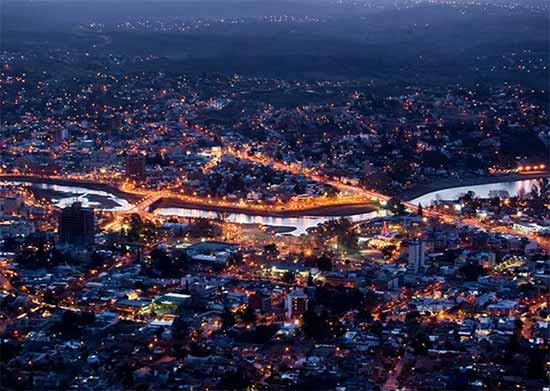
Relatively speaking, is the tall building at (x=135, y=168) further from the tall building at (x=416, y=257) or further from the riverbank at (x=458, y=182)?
the tall building at (x=416, y=257)

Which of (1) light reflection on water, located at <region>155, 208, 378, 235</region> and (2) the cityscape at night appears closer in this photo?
(2) the cityscape at night

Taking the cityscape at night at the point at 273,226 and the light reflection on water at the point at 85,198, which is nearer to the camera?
the cityscape at night at the point at 273,226

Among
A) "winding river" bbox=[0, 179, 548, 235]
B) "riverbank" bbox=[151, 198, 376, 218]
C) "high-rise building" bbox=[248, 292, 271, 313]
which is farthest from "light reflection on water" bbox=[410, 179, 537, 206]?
"high-rise building" bbox=[248, 292, 271, 313]

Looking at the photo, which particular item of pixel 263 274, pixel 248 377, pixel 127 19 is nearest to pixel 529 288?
pixel 263 274

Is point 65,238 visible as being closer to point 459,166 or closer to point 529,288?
point 529,288

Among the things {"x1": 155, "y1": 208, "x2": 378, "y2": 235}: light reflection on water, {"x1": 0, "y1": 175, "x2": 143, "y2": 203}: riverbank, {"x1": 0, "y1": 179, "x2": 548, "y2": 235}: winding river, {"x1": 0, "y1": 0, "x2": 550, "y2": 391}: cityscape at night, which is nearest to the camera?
{"x1": 0, "y1": 0, "x2": 550, "y2": 391}: cityscape at night

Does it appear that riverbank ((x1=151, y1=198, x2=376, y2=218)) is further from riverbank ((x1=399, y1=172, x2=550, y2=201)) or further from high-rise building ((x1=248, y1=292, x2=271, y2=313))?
high-rise building ((x1=248, y1=292, x2=271, y2=313))

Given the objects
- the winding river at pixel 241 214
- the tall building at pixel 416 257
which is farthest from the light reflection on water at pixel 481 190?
the tall building at pixel 416 257
